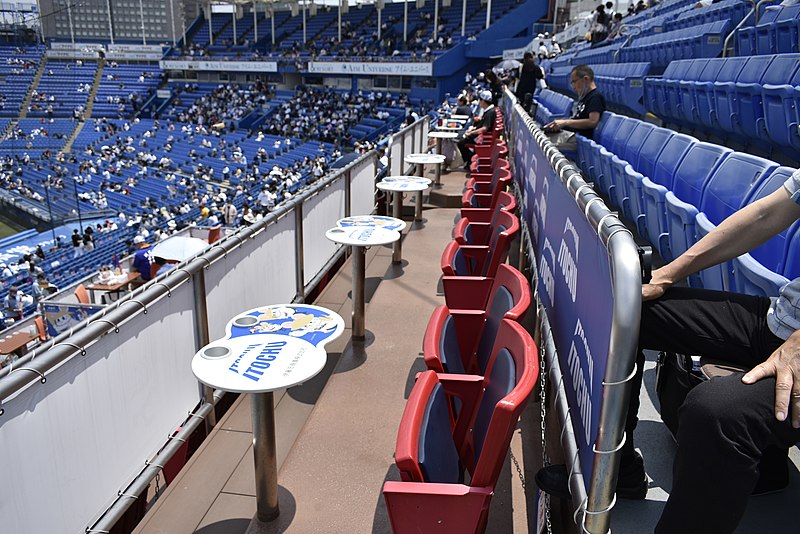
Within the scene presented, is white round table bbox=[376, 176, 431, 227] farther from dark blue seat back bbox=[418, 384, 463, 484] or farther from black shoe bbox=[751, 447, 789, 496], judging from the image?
black shoe bbox=[751, 447, 789, 496]

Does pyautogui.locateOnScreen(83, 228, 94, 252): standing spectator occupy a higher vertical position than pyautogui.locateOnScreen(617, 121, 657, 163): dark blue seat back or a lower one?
lower

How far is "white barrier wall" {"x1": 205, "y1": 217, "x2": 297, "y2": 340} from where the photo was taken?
2998 mm

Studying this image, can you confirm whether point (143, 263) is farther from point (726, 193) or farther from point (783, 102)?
point (726, 193)

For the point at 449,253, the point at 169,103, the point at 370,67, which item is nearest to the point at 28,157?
the point at 169,103

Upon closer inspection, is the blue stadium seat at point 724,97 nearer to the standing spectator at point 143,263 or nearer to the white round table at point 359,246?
the white round table at point 359,246

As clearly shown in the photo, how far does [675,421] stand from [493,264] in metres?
1.54

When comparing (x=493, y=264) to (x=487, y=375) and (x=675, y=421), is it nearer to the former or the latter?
(x=487, y=375)

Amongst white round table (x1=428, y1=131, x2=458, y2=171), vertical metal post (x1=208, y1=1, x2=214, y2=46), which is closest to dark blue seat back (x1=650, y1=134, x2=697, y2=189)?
white round table (x1=428, y1=131, x2=458, y2=171)

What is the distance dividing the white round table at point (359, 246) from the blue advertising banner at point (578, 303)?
1313 mm

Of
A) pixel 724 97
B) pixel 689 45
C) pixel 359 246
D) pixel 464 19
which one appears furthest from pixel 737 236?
pixel 464 19

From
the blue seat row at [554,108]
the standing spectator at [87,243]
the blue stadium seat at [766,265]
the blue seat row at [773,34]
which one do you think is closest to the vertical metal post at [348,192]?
the blue seat row at [554,108]

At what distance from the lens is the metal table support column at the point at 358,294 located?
3.70 meters

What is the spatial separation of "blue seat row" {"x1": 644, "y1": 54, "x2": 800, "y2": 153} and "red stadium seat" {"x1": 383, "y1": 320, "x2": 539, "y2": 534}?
2.66 meters

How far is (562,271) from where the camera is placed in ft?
6.88
